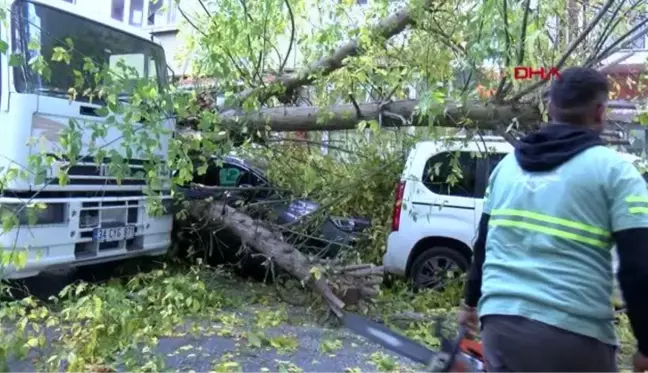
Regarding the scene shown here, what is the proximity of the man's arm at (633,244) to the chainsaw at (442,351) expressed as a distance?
638mm

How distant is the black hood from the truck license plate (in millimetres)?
5253

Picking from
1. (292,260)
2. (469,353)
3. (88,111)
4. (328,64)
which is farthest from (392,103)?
(469,353)

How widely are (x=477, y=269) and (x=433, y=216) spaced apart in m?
5.80

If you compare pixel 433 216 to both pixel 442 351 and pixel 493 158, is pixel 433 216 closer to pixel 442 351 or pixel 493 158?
pixel 493 158

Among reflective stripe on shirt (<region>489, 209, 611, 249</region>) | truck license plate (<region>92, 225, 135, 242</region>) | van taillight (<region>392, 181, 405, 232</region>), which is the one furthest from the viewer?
van taillight (<region>392, 181, 405, 232</region>)

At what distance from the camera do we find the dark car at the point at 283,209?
8.03 meters

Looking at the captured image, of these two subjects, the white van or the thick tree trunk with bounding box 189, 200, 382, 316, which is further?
the white van

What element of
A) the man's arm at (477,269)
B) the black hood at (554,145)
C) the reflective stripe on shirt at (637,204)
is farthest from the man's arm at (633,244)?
the man's arm at (477,269)

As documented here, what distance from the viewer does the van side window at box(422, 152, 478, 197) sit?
27.3ft

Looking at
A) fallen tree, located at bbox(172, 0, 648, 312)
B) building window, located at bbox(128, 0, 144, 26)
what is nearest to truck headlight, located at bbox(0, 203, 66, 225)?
fallen tree, located at bbox(172, 0, 648, 312)

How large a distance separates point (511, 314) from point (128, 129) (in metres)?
4.23

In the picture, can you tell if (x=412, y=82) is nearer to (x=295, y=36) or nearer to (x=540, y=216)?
(x=295, y=36)

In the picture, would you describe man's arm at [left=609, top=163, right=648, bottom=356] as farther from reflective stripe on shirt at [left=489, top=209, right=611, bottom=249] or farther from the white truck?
the white truck

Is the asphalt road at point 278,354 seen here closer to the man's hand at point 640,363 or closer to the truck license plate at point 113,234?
the truck license plate at point 113,234
